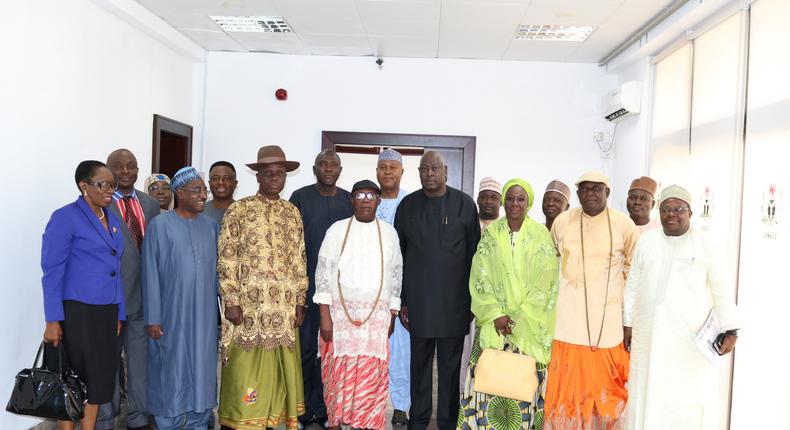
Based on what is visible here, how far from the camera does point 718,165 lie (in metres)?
4.73

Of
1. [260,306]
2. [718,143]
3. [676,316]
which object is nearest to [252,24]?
[260,306]

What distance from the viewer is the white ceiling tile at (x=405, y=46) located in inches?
254

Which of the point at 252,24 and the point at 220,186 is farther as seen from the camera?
the point at 252,24

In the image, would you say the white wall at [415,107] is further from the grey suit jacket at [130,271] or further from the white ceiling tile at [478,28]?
the grey suit jacket at [130,271]

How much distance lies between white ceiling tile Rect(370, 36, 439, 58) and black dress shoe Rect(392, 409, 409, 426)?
150 inches

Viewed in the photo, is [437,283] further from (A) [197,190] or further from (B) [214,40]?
(B) [214,40]

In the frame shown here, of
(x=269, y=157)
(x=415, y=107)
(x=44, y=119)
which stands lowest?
(x=269, y=157)

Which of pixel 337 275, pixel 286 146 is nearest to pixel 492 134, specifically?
pixel 286 146

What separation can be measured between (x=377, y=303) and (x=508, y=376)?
85cm

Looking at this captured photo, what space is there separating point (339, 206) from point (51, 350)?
1.86m

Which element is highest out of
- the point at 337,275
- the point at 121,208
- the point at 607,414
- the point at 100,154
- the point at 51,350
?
the point at 100,154

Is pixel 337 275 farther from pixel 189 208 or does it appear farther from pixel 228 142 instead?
pixel 228 142

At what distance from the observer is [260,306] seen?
3.56m

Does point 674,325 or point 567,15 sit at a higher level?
point 567,15
